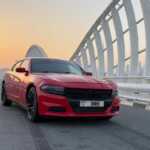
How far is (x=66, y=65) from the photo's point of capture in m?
10.3

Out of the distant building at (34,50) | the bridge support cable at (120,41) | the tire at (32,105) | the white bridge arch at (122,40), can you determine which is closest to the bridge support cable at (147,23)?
the white bridge arch at (122,40)

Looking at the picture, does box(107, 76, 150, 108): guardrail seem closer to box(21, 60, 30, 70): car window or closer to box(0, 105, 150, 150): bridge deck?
box(0, 105, 150, 150): bridge deck

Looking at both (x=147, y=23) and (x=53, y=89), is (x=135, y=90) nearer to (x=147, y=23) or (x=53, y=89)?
(x=53, y=89)

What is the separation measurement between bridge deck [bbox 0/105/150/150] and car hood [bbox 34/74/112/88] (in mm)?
788

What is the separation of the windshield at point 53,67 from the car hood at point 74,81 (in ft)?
2.90

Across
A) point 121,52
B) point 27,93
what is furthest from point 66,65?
point 121,52

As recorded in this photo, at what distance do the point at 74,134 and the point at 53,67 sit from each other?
117 inches

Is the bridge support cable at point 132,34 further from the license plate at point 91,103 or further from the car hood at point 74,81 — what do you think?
the license plate at point 91,103

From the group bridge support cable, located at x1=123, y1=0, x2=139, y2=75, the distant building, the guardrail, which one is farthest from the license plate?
the distant building

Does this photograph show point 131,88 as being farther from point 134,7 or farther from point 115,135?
point 134,7

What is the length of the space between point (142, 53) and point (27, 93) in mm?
14840

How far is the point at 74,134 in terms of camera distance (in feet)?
23.9

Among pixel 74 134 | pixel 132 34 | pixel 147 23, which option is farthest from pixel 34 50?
pixel 74 134

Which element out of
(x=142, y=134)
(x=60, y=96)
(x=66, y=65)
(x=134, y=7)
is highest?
(x=134, y=7)
